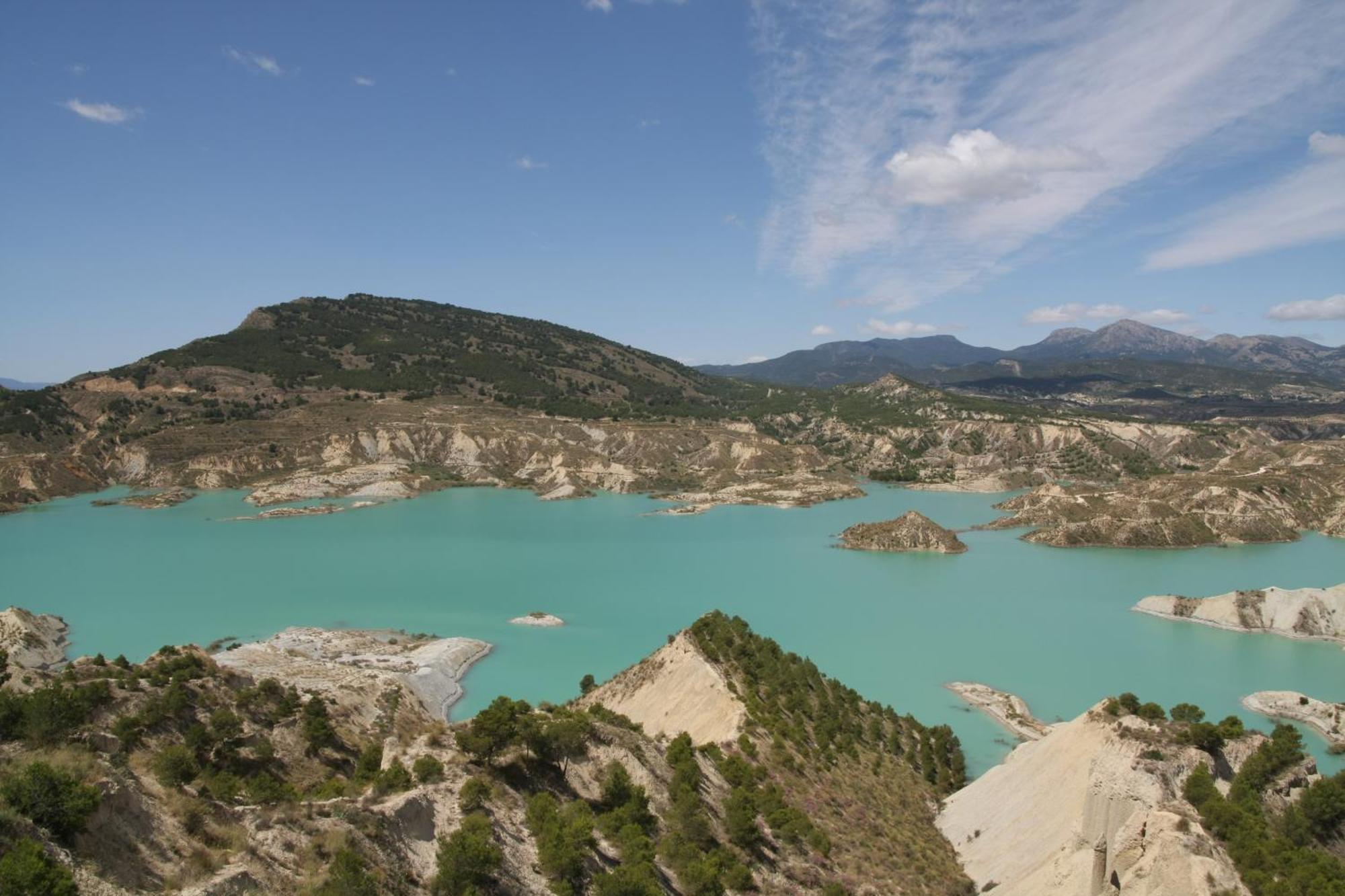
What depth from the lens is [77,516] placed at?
73.3 metres

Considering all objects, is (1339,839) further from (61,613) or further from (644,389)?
(644,389)

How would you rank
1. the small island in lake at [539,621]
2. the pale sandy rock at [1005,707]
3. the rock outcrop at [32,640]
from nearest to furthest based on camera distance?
1. the pale sandy rock at [1005,707]
2. the rock outcrop at [32,640]
3. the small island in lake at [539,621]

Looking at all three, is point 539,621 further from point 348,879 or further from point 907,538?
point 907,538

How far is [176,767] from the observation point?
1421 cm

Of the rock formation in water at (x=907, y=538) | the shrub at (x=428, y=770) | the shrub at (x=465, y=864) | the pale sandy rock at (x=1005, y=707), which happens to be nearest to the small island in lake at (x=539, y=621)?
the pale sandy rock at (x=1005, y=707)

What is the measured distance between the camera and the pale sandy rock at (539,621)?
41.7 m

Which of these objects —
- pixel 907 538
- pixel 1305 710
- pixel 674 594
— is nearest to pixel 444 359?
pixel 907 538

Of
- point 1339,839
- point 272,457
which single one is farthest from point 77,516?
point 1339,839

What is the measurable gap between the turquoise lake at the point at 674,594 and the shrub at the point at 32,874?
71.4 ft

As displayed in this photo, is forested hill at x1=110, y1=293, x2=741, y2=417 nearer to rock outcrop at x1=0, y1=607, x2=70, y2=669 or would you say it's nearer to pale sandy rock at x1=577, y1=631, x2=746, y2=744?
rock outcrop at x1=0, y1=607, x2=70, y2=669

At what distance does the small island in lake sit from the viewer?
41.7m

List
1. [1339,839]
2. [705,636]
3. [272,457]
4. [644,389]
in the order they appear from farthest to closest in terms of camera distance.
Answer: [644,389] < [272,457] < [705,636] < [1339,839]

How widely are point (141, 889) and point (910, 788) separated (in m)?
20.8

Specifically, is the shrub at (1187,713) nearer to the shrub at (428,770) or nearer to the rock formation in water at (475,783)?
the rock formation in water at (475,783)
